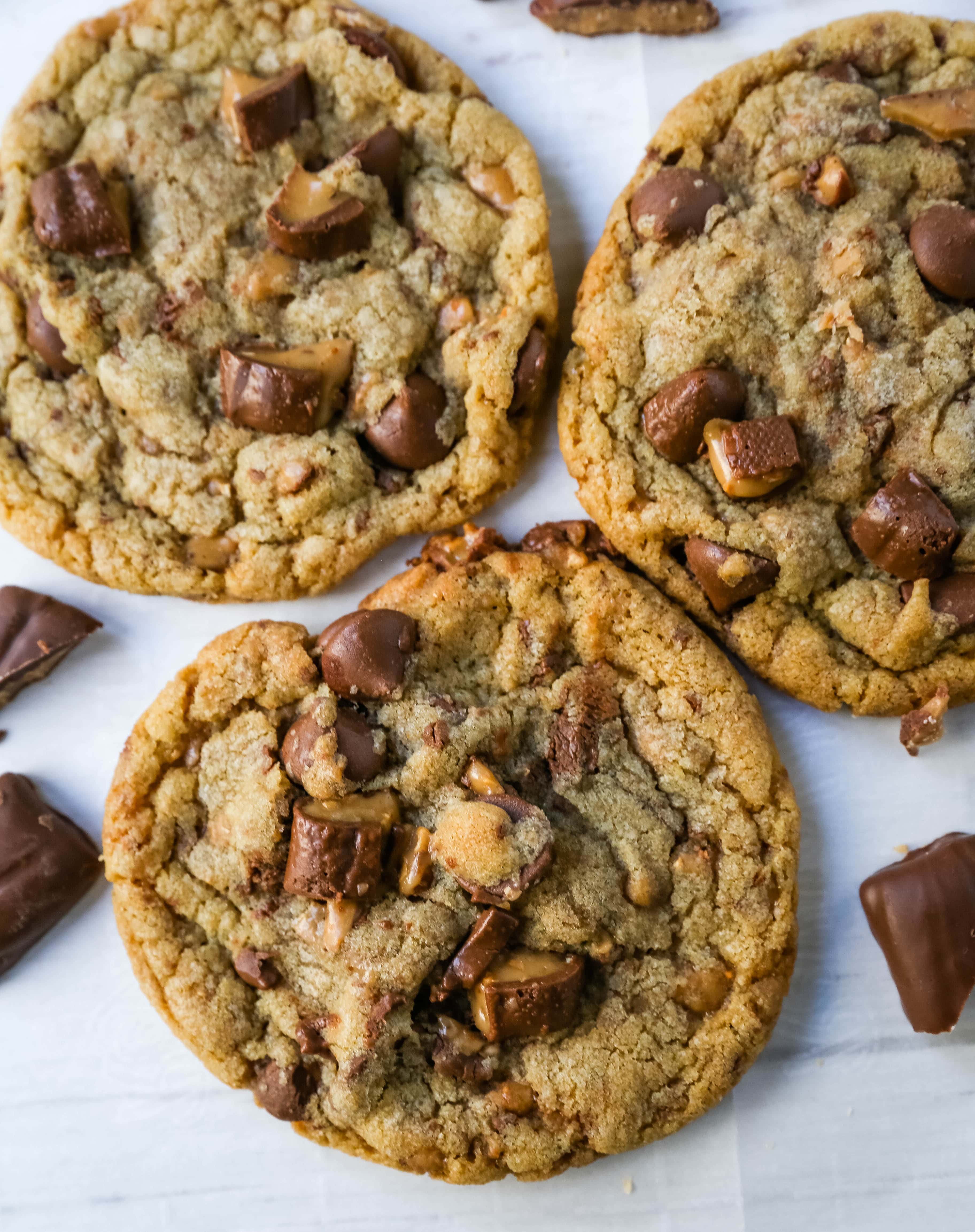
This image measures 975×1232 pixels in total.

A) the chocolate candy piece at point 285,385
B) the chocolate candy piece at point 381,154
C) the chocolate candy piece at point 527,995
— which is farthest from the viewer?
the chocolate candy piece at point 381,154

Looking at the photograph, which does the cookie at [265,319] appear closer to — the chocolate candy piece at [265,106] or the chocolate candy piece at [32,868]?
the chocolate candy piece at [265,106]

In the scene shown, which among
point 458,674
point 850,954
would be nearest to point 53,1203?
point 458,674

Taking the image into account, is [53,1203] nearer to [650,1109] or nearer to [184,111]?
[650,1109]

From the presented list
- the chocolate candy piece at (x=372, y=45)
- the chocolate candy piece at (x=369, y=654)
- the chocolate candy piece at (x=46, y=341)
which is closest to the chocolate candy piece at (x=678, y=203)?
the chocolate candy piece at (x=372, y=45)

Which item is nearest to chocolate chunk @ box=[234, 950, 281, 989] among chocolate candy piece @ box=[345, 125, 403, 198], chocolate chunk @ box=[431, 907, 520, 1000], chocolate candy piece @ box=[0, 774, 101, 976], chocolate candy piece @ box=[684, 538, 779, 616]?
chocolate chunk @ box=[431, 907, 520, 1000]

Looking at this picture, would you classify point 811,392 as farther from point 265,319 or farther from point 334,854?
point 334,854
